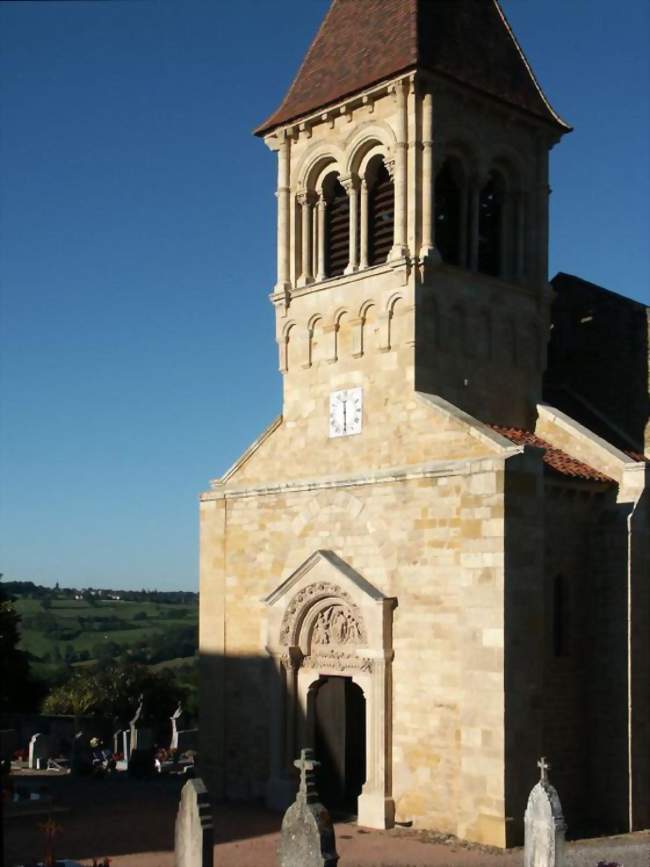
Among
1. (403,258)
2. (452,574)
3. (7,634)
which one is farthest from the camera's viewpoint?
(7,634)

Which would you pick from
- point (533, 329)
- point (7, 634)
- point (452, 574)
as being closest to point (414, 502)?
point (452, 574)

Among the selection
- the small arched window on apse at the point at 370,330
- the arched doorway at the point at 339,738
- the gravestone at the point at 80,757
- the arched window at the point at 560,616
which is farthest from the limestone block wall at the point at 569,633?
the gravestone at the point at 80,757

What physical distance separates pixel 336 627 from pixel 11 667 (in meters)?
24.9

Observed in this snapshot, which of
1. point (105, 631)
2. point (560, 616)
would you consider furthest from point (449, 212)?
point (105, 631)

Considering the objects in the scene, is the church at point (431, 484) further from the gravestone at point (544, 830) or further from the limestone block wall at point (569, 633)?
the gravestone at point (544, 830)

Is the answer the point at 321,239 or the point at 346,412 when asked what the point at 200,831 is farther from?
the point at 321,239

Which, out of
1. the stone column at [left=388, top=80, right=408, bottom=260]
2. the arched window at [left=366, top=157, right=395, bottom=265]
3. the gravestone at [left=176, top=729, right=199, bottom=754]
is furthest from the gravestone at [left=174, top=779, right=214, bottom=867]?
the gravestone at [left=176, top=729, right=199, bottom=754]

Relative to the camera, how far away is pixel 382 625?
2077 centimetres

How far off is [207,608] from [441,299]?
27.0 feet

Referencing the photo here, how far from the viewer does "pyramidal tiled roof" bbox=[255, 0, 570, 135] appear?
74.0 feet

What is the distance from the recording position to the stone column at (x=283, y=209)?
24344 millimetres

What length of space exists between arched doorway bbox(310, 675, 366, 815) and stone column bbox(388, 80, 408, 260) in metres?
8.16

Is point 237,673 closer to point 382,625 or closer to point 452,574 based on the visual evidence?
point 382,625

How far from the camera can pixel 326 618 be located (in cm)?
2231
